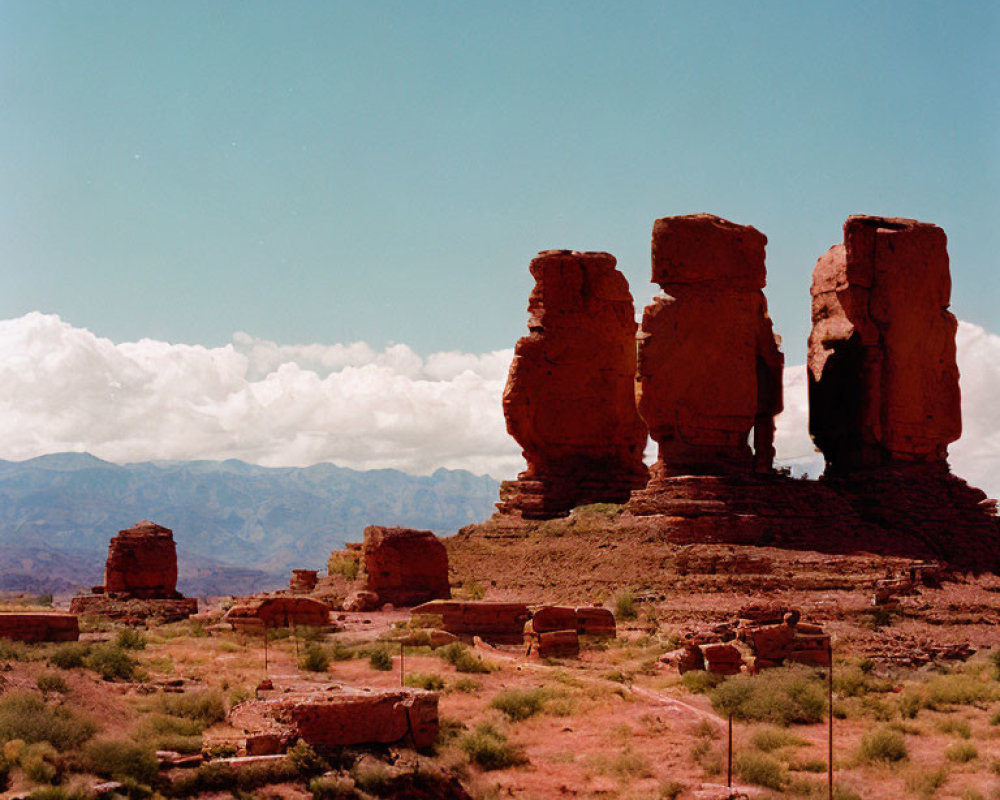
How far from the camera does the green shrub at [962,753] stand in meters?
14.4

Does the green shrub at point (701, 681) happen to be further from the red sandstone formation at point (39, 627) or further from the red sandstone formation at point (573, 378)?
the red sandstone formation at point (573, 378)

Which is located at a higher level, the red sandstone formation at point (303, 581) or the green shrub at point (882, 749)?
the red sandstone formation at point (303, 581)

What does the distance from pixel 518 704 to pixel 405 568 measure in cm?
1287

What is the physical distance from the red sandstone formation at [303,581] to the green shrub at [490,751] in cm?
2188

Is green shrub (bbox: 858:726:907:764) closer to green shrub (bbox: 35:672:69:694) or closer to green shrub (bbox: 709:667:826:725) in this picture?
green shrub (bbox: 709:667:826:725)

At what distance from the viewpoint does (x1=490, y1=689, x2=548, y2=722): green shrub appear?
Answer: 16.7 m

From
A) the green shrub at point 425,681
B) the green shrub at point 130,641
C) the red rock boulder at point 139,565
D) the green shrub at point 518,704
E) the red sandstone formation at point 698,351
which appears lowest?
the green shrub at point 518,704

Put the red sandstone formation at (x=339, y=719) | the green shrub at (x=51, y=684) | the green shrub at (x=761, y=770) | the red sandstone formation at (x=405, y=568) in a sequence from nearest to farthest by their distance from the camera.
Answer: the red sandstone formation at (x=339, y=719) < the green shrub at (x=761, y=770) < the green shrub at (x=51, y=684) < the red sandstone formation at (x=405, y=568)

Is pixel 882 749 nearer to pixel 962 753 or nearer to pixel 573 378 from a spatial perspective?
pixel 962 753

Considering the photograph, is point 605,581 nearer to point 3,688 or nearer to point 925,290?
point 925,290

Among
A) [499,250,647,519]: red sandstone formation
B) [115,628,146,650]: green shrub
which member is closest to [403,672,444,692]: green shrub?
[115,628,146,650]: green shrub

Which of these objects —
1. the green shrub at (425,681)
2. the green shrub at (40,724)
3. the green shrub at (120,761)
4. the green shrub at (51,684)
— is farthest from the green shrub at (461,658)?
the green shrub at (120,761)

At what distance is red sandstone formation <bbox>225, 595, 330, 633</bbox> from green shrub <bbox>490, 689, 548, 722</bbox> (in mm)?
8805

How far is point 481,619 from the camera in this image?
2441 cm
